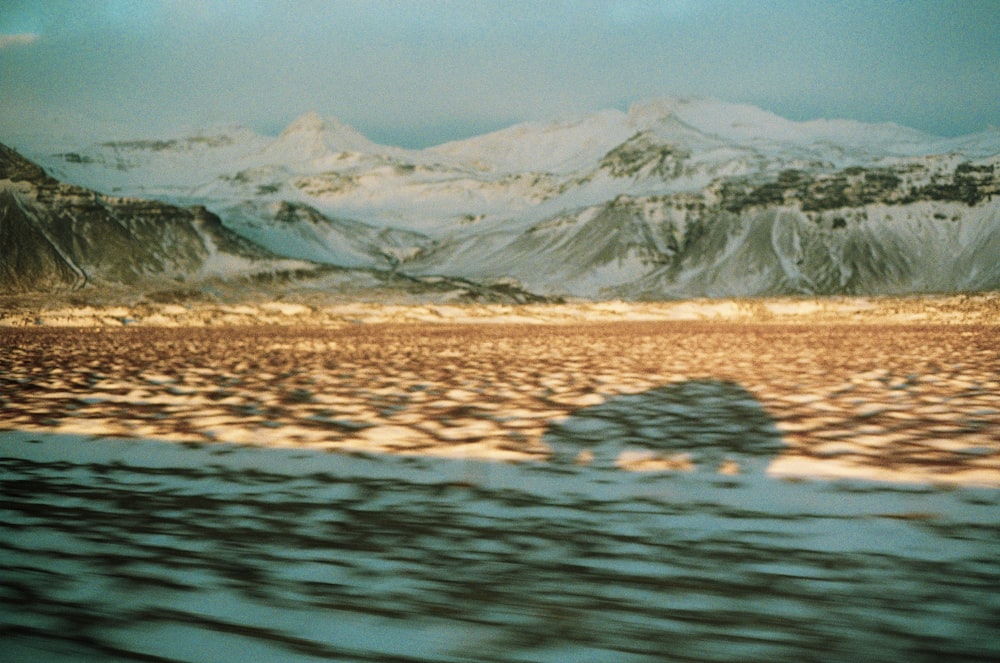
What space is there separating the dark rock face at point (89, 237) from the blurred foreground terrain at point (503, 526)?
12169 centimetres

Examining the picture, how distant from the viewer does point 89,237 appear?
129500 millimetres

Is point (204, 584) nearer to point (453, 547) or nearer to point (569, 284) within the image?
point (453, 547)

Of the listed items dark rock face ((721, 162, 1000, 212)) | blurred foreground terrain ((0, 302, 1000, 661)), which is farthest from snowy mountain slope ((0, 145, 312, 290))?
blurred foreground terrain ((0, 302, 1000, 661))

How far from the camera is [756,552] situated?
132 inches

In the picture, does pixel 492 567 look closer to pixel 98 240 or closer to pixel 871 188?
pixel 98 240

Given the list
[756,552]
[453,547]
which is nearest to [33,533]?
[453,547]

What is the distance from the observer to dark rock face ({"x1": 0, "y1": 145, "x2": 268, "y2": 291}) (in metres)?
119

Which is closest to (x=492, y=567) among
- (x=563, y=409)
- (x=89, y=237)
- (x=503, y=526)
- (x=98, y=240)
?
(x=503, y=526)

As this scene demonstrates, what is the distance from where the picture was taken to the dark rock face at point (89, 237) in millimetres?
118875

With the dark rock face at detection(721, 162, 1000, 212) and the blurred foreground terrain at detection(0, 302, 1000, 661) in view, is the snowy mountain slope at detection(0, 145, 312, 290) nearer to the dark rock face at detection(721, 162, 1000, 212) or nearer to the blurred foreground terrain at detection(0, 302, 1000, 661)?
the dark rock face at detection(721, 162, 1000, 212)

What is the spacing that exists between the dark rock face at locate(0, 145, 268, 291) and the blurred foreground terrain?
399 ft

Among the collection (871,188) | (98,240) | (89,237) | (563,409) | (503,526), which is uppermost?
(871,188)

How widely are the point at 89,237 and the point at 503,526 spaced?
139520 millimetres

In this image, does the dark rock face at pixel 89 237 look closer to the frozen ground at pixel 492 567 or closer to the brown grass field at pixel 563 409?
the brown grass field at pixel 563 409
